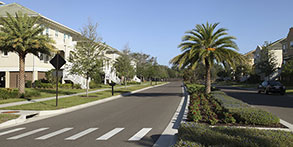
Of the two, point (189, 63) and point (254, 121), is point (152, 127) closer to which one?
point (254, 121)

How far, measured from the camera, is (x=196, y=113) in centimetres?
987

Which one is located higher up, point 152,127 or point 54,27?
point 54,27

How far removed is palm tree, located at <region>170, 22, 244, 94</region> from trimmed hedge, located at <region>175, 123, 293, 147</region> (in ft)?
48.2

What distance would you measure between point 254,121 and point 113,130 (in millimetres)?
4810

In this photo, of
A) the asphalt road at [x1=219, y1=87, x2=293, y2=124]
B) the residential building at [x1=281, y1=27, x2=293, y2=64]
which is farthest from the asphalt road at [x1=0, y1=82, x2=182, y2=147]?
the residential building at [x1=281, y1=27, x2=293, y2=64]

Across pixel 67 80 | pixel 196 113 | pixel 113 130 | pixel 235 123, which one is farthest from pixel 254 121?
pixel 67 80

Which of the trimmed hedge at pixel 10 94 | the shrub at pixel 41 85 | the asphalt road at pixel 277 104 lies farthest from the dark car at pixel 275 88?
the shrub at pixel 41 85

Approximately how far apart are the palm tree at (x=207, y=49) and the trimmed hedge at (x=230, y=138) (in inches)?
578

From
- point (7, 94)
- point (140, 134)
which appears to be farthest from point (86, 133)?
point (7, 94)

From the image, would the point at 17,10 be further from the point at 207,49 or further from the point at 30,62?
the point at 207,49

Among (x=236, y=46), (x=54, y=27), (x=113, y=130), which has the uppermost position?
(x=54, y=27)

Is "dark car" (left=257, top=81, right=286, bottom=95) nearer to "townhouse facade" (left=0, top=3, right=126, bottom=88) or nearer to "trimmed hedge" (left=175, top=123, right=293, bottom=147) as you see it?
"townhouse facade" (left=0, top=3, right=126, bottom=88)

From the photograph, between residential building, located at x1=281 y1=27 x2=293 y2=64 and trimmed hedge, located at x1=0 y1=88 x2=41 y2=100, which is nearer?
trimmed hedge, located at x1=0 y1=88 x2=41 y2=100

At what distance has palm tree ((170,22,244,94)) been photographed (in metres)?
20.9
